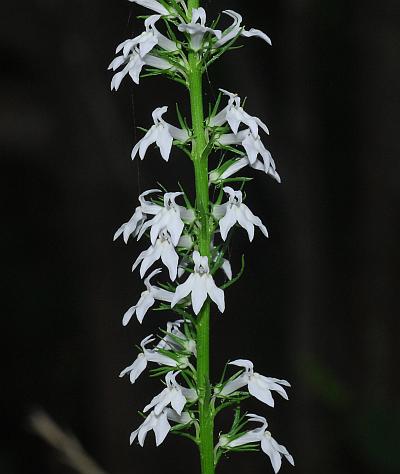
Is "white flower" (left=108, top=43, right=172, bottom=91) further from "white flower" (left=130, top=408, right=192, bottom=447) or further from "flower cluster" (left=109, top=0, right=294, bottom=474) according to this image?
"white flower" (left=130, top=408, right=192, bottom=447)

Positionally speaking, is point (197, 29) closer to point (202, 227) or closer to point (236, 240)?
point (202, 227)

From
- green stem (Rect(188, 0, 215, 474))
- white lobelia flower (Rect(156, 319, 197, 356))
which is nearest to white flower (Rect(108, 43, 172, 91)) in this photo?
green stem (Rect(188, 0, 215, 474))

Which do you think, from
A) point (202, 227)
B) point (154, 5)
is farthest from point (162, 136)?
point (154, 5)

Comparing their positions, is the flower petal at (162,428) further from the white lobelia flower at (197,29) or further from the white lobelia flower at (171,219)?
the white lobelia flower at (197,29)

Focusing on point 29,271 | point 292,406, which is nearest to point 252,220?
point 292,406

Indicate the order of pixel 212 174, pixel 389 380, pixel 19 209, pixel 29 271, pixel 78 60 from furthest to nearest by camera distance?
pixel 19 209 < pixel 29 271 < pixel 389 380 < pixel 78 60 < pixel 212 174

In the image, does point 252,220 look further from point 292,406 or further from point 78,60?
point 292,406

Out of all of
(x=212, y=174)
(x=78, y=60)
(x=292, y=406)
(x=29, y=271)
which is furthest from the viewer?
(x=29, y=271)
